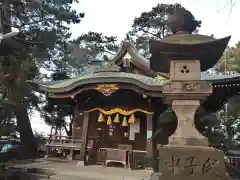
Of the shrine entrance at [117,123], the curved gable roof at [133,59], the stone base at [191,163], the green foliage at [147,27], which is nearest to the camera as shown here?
the stone base at [191,163]

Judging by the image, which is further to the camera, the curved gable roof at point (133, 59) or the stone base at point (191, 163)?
the curved gable roof at point (133, 59)

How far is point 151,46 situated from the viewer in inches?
253

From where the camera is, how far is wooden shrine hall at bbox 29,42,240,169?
1234 centimetres

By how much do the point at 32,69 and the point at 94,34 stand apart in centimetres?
1597

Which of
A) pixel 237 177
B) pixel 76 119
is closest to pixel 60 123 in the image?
pixel 76 119

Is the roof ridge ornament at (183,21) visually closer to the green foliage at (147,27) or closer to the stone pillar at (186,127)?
the stone pillar at (186,127)

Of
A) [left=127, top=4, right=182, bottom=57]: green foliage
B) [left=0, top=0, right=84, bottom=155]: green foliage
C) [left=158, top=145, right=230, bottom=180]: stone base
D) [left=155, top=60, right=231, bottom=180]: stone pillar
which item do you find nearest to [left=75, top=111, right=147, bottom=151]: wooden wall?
[left=0, top=0, right=84, bottom=155]: green foliage

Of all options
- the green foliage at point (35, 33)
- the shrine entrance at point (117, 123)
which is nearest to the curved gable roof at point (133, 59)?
the shrine entrance at point (117, 123)

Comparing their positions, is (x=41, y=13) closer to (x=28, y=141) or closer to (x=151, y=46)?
(x=28, y=141)

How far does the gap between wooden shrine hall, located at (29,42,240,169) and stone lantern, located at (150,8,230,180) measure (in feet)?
18.1

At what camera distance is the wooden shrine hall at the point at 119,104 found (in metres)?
12.3

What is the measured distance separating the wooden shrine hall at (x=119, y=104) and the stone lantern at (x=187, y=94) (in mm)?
5528

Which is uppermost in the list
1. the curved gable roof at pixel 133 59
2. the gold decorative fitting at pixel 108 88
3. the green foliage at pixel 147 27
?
the green foliage at pixel 147 27

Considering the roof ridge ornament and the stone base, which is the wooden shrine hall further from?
the stone base
